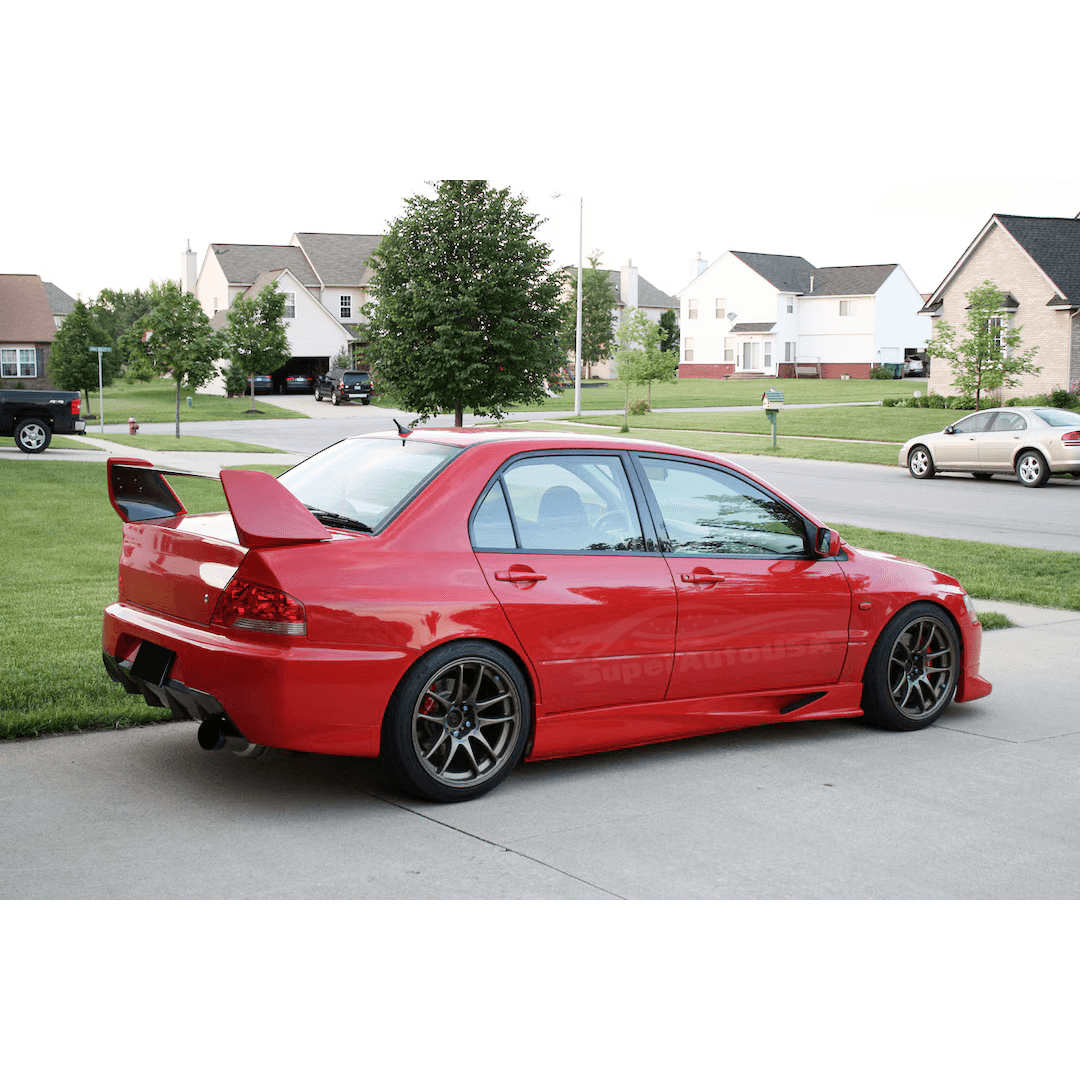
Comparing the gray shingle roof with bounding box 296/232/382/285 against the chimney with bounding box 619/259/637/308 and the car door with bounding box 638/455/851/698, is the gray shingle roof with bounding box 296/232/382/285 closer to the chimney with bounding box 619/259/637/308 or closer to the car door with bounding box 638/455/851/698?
the chimney with bounding box 619/259/637/308

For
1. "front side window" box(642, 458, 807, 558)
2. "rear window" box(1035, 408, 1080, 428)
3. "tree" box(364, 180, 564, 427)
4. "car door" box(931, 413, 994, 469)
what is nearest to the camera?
"front side window" box(642, 458, 807, 558)

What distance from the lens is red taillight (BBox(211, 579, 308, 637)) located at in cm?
497

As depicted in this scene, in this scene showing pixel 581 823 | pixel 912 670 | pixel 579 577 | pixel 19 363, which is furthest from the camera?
pixel 19 363

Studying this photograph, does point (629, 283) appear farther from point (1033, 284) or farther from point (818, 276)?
point (1033, 284)

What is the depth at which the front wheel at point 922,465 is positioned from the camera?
2628cm

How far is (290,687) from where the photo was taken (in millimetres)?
4918

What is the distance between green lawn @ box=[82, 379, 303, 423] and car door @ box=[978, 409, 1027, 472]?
2792 cm

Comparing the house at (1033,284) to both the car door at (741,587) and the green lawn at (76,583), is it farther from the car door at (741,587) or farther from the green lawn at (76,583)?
the car door at (741,587)

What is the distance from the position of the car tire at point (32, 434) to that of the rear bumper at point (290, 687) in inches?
1049

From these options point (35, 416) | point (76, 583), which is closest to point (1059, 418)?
point (76, 583)

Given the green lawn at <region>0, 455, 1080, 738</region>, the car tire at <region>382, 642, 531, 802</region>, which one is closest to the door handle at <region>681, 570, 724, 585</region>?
the car tire at <region>382, 642, 531, 802</region>

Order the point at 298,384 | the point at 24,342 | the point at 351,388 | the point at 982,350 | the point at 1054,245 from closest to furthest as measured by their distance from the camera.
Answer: the point at 982,350, the point at 1054,245, the point at 351,388, the point at 24,342, the point at 298,384

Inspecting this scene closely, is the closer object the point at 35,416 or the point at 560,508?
the point at 560,508

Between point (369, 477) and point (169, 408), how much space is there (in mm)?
55457
